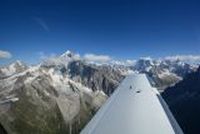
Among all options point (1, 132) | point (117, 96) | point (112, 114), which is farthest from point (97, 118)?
point (1, 132)

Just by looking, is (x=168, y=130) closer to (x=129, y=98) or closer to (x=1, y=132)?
(x=129, y=98)

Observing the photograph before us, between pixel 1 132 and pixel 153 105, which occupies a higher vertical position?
pixel 153 105

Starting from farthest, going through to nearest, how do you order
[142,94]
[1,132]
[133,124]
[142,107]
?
[1,132] → [142,94] → [142,107] → [133,124]

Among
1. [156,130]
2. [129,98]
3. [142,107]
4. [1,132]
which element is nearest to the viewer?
[156,130]

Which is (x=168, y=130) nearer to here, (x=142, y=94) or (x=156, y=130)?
(x=156, y=130)

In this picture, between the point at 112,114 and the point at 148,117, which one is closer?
the point at 148,117

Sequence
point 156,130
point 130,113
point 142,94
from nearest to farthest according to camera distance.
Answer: point 156,130 < point 130,113 < point 142,94

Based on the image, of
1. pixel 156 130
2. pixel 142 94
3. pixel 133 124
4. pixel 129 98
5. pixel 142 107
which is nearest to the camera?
pixel 156 130

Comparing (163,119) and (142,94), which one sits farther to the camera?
(142,94)

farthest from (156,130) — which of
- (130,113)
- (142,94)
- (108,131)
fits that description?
(142,94)
